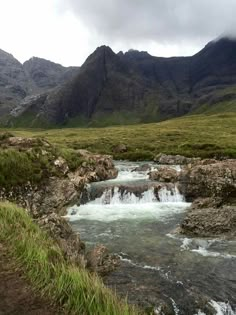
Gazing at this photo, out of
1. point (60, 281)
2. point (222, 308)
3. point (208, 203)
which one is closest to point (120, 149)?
point (208, 203)

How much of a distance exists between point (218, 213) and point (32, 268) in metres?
25.8

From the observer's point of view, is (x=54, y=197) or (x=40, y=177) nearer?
(x=54, y=197)

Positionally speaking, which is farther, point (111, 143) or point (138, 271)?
point (111, 143)

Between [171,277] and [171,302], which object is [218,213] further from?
[171,302]

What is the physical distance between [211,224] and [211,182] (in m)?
14.2

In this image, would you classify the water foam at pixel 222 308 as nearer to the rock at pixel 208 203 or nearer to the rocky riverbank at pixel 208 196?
the rocky riverbank at pixel 208 196

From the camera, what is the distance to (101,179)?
58.7 metres

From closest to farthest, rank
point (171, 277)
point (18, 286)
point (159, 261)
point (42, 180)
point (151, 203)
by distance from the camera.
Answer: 1. point (18, 286)
2. point (171, 277)
3. point (159, 261)
4. point (42, 180)
5. point (151, 203)

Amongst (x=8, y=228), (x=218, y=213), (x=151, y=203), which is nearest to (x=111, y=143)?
(x=151, y=203)

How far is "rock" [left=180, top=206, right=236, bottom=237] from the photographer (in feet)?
103

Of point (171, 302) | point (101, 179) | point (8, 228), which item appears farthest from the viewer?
point (101, 179)

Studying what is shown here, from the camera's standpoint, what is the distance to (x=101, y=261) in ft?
77.6

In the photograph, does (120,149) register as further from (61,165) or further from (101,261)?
(101,261)

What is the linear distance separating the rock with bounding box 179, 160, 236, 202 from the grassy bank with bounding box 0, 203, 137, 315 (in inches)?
1296
